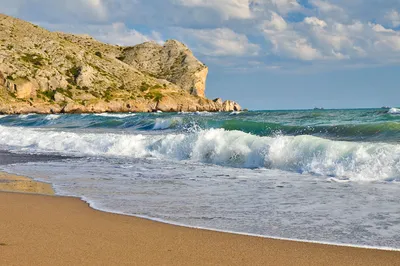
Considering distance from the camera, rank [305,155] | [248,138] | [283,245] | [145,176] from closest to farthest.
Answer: [283,245] → [145,176] → [305,155] → [248,138]

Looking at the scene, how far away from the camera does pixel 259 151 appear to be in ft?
49.8

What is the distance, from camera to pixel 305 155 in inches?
548

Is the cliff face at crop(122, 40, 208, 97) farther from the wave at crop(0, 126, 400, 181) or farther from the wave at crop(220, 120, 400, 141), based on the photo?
the wave at crop(0, 126, 400, 181)

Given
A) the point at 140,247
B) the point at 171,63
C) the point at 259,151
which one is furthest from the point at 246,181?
the point at 171,63

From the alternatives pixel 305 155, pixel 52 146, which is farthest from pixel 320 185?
pixel 52 146

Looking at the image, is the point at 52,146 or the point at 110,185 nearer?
the point at 110,185

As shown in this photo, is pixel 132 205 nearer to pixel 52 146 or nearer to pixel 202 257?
pixel 202 257

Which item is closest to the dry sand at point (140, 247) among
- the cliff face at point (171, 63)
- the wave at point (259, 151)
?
the wave at point (259, 151)

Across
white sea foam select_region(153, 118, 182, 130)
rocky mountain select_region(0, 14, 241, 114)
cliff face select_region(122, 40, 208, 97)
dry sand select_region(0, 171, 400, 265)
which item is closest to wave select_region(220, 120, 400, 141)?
white sea foam select_region(153, 118, 182, 130)

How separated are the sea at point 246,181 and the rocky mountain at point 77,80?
272ft

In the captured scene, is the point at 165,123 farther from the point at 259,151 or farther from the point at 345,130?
the point at 259,151

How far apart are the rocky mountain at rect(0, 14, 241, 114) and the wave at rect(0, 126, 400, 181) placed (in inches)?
3080

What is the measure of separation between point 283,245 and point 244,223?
1.24 metres

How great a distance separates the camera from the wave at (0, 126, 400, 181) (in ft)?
38.8
